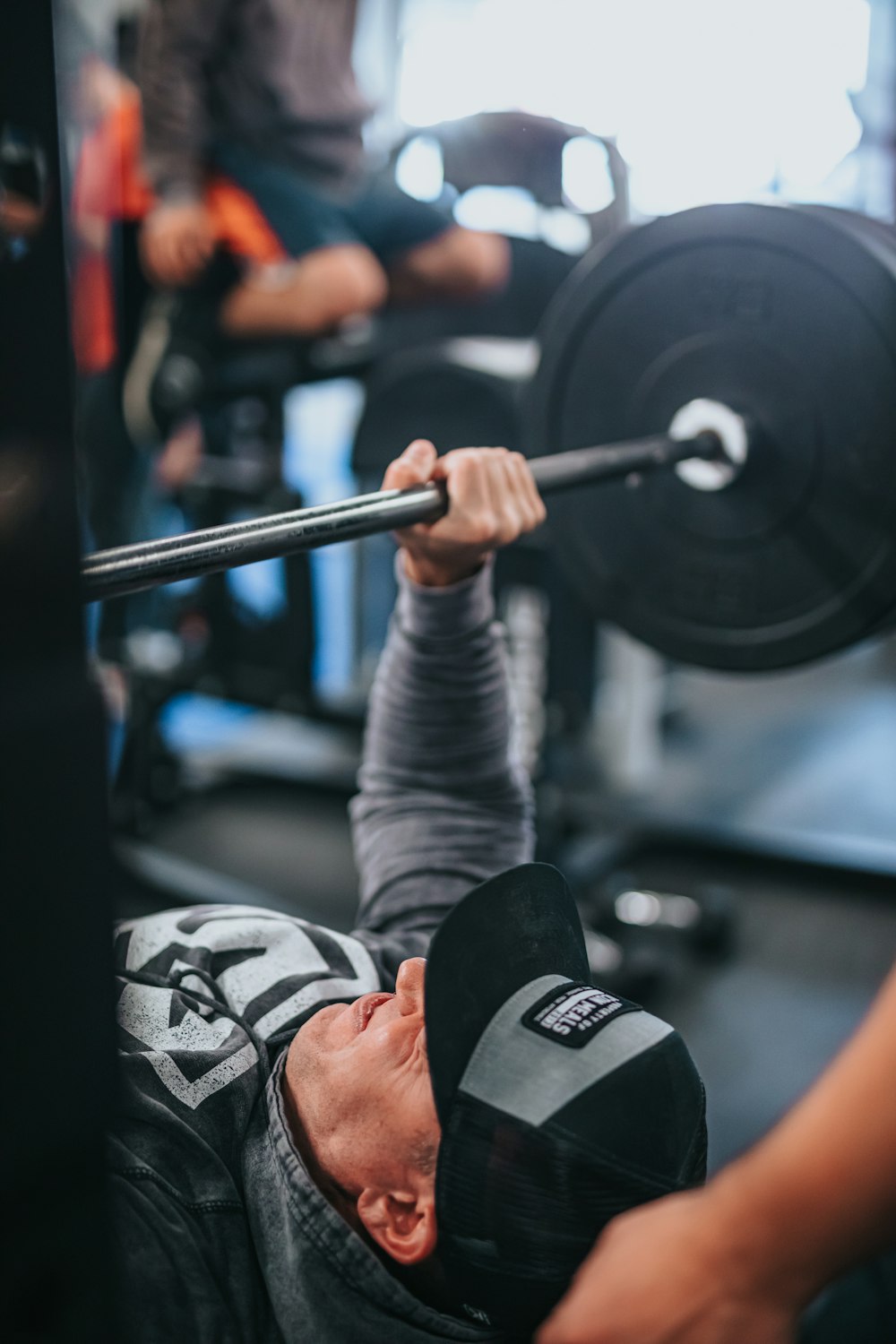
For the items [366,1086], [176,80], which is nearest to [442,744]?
[366,1086]

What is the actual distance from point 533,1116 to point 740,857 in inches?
77.8

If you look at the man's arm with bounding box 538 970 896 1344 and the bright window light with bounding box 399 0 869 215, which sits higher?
the bright window light with bounding box 399 0 869 215

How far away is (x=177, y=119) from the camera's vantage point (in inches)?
77.2

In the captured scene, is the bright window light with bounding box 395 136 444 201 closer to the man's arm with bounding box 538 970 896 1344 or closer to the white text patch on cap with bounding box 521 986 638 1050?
the white text patch on cap with bounding box 521 986 638 1050

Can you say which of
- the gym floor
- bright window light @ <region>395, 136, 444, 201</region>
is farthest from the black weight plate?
the gym floor

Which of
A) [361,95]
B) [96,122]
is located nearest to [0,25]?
[361,95]

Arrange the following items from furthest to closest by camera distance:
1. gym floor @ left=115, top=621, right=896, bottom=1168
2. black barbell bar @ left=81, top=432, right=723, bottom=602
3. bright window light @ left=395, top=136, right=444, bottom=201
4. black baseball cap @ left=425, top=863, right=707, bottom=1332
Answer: gym floor @ left=115, top=621, right=896, bottom=1168, bright window light @ left=395, top=136, right=444, bottom=201, black barbell bar @ left=81, top=432, right=723, bottom=602, black baseball cap @ left=425, top=863, right=707, bottom=1332

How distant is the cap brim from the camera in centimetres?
59

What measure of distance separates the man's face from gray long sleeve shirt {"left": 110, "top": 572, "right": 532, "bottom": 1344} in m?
0.02

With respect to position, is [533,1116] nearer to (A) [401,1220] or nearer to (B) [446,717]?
(A) [401,1220]

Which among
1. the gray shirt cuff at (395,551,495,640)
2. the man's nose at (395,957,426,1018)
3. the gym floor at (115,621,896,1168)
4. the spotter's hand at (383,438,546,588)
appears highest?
the spotter's hand at (383,438,546,588)

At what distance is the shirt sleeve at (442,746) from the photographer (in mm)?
929

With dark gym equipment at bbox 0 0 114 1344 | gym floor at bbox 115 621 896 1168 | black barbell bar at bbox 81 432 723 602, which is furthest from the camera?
gym floor at bbox 115 621 896 1168

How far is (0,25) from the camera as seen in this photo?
0.39 m
